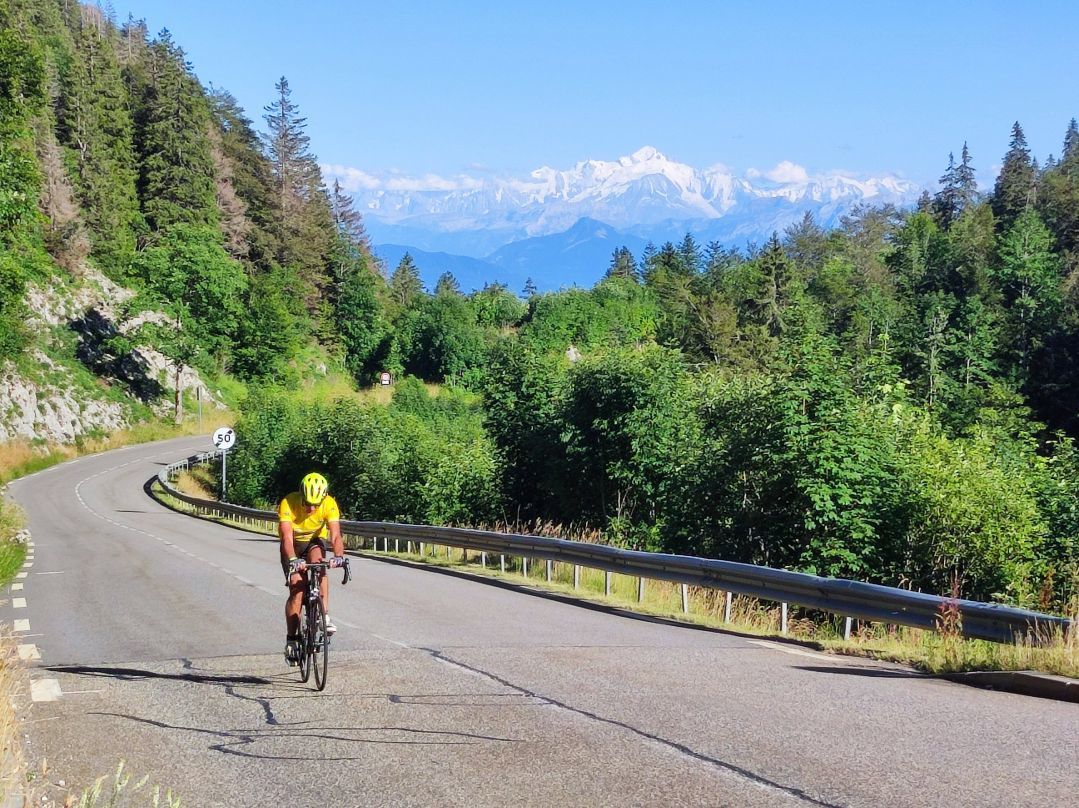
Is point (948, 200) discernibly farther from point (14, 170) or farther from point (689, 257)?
point (14, 170)

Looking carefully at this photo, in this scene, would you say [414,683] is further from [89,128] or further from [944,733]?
[89,128]

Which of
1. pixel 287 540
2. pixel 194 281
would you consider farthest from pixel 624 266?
pixel 287 540

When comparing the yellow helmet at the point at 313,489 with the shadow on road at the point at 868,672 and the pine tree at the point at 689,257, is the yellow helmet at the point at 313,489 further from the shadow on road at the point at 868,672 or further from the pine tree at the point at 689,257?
the pine tree at the point at 689,257

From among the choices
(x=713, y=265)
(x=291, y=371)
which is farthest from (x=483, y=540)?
(x=713, y=265)

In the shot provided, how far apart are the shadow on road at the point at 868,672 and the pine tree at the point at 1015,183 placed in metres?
154

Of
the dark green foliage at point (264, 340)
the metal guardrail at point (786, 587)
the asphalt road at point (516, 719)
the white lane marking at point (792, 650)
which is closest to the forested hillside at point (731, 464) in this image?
the metal guardrail at point (786, 587)

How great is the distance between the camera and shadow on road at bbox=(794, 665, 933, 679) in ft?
28.5

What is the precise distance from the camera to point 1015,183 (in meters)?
155

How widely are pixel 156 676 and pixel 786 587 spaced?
6749 mm

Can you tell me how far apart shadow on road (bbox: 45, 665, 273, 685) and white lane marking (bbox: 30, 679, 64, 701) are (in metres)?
0.47

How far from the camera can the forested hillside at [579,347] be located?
19.0m

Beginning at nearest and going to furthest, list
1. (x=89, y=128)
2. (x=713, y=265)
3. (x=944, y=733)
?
1. (x=944, y=733)
2. (x=89, y=128)
3. (x=713, y=265)

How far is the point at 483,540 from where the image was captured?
20.2m

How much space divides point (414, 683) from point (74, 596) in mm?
9554
